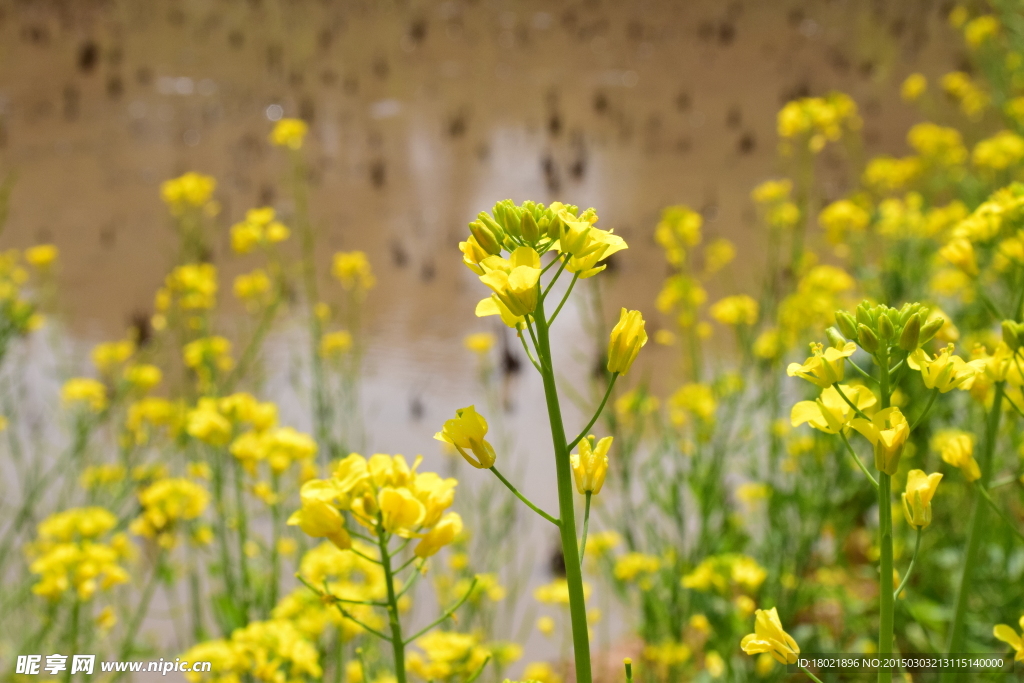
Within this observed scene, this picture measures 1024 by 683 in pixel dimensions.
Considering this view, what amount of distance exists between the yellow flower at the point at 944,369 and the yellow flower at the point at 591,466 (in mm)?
194

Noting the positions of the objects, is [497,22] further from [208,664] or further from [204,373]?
[208,664]

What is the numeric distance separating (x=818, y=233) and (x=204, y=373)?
8.37 ft

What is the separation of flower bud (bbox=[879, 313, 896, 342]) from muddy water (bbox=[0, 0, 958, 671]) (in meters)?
1.40

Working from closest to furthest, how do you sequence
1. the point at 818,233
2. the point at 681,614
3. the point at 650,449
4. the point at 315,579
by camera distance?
the point at 315,579 < the point at 681,614 < the point at 650,449 < the point at 818,233

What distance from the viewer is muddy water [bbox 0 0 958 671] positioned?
2.70m

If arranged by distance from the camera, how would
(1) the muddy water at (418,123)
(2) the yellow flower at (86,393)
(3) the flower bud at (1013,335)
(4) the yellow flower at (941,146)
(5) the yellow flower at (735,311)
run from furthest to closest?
1. (1) the muddy water at (418,123)
2. (4) the yellow flower at (941,146)
3. (2) the yellow flower at (86,393)
4. (5) the yellow flower at (735,311)
5. (3) the flower bud at (1013,335)

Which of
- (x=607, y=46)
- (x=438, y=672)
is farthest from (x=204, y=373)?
(x=607, y=46)

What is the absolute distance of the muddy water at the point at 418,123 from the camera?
2.70m

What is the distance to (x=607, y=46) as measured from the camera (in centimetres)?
497

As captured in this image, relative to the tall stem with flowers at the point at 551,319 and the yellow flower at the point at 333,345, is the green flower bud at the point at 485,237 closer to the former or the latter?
the tall stem with flowers at the point at 551,319

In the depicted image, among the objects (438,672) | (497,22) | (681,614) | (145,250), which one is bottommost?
(681,614)

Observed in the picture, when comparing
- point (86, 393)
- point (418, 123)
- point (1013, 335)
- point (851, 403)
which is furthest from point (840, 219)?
point (418, 123)

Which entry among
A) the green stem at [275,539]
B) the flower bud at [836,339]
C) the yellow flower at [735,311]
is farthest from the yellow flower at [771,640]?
the yellow flower at [735,311]

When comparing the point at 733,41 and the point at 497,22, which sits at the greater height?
the point at 497,22
